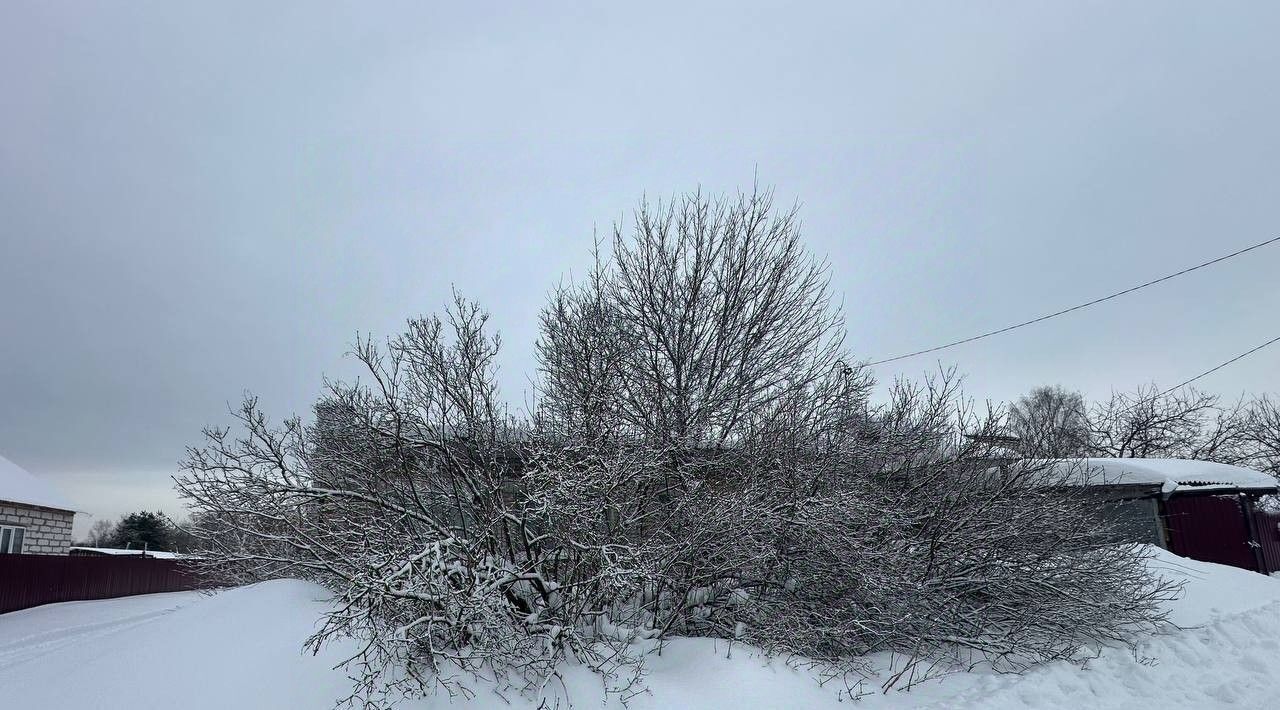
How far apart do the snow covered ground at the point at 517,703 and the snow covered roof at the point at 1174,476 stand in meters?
6.19

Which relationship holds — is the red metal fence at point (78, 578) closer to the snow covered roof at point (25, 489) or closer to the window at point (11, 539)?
the window at point (11, 539)

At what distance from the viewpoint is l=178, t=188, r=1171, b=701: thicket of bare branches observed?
227 inches

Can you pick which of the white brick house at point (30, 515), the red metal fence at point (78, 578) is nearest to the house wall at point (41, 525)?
the white brick house at point (30, 515)

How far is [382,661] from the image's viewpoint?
17.1ft

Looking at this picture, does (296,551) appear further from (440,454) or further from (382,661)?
(382,661)

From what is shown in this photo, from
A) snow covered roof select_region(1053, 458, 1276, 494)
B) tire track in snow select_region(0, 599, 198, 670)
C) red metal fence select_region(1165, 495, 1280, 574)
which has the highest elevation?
snow covered roof select_region(1053, 458, 1276, 494)

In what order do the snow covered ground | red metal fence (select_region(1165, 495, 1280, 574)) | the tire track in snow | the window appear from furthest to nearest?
the window
red metal fence (select_region(1165, 495, 1280, 574))
the tire track in snow
the snow covered ground

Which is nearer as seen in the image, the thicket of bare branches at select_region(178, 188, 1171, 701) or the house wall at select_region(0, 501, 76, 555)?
the thicket of bare branches at select_region(178, 188, 1171, 701)

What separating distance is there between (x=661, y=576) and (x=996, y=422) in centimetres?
489

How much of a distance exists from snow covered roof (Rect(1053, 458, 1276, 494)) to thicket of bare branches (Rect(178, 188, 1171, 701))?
5339mm

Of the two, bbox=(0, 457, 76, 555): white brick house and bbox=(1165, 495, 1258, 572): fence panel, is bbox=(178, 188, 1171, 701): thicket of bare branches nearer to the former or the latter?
bbox=(1165, 495, 1258, 572): fence panel

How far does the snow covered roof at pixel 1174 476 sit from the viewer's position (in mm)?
13797

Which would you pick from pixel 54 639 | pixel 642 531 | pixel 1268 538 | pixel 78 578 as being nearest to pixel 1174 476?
pixel 1268 538

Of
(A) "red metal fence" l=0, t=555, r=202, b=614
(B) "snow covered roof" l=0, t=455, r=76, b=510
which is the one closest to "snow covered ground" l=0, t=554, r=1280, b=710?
(A) "red metal fence" l=0, t=555, r=202, b=614
